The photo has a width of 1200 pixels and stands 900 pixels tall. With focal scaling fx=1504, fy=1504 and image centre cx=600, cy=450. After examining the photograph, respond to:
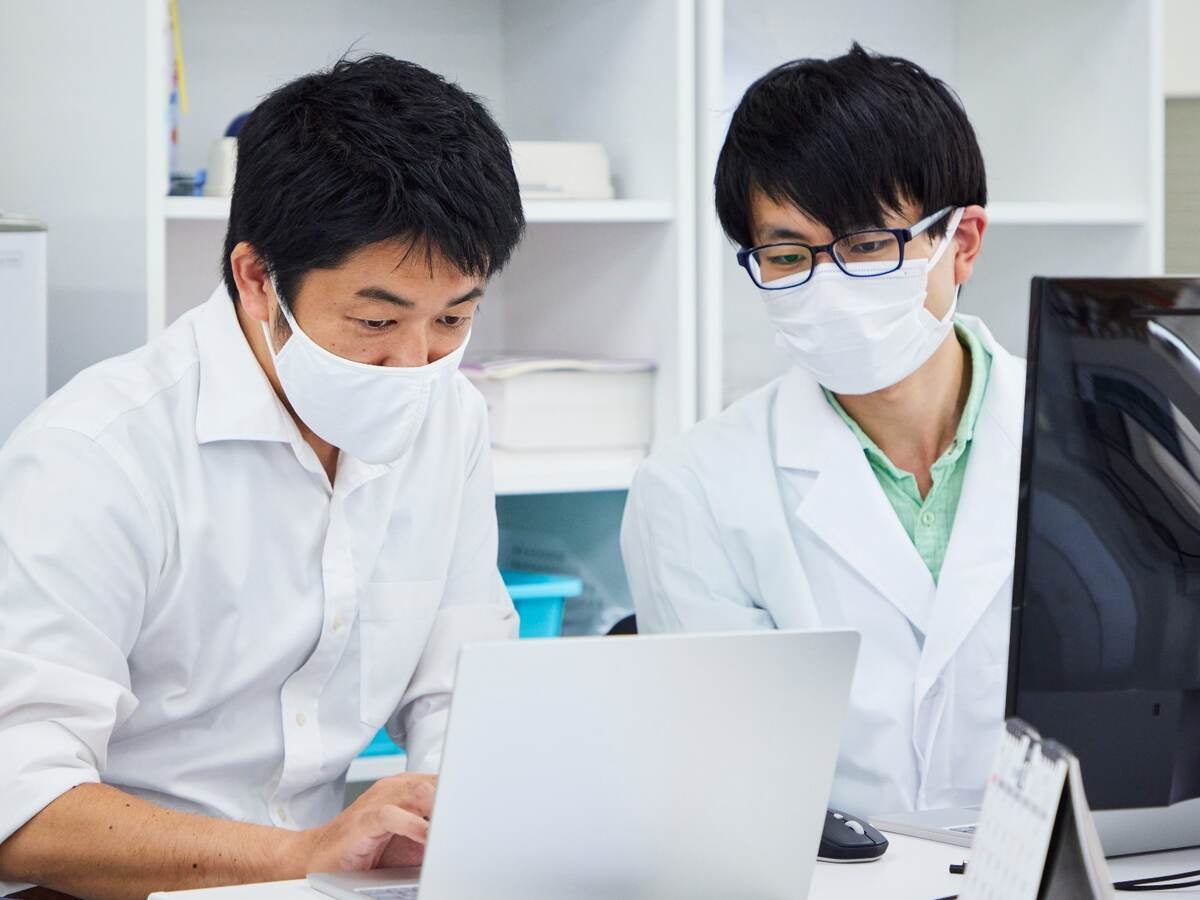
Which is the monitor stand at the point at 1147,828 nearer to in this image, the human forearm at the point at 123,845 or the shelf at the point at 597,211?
the human forearm at the point at 123,845

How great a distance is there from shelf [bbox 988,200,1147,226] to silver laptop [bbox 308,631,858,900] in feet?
4.84

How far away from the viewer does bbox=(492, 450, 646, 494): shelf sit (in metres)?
2.04

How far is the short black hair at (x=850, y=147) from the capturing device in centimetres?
147

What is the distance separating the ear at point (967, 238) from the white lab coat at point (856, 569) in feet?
0.32

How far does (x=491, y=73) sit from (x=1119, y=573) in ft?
5.66

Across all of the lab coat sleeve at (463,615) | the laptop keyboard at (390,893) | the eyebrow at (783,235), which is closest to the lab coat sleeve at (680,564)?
the lab coat sleeve at (463,615)

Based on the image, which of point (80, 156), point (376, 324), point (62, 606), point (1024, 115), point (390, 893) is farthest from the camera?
point (1024, 115)

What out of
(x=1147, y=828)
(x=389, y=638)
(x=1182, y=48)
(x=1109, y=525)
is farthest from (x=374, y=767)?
(x=1182, y=48)

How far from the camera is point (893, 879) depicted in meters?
1.02

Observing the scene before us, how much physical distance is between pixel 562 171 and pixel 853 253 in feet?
2.21

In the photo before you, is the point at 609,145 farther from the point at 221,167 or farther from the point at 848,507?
the point at 848,507

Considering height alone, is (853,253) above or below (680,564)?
above

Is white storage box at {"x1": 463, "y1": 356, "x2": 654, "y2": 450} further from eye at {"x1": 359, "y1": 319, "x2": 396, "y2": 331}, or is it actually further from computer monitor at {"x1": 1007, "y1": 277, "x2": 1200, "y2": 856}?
computer monitor at {"x1": 1007, "y1": 277, "x2": 1200, "y2": 856}

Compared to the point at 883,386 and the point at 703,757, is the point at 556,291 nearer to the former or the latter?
the point at 883,386
